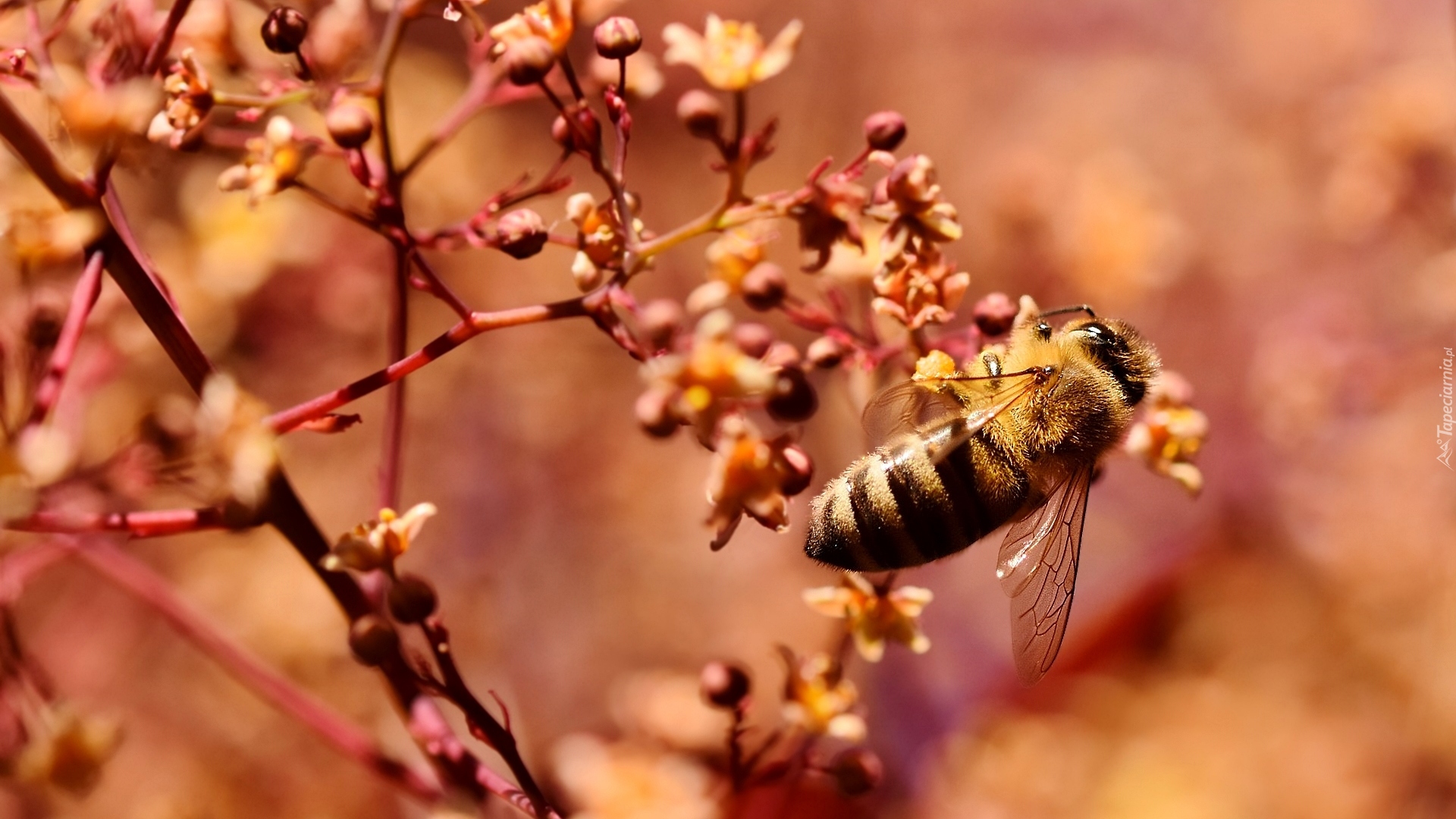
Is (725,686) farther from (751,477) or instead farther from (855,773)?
(751,477)

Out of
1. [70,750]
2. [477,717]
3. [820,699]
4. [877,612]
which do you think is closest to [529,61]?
[477,717]

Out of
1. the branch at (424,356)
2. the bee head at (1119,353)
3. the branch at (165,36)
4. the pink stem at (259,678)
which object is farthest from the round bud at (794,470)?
the branch at (165,36)

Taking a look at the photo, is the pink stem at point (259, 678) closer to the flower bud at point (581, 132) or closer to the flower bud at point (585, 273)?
the flower bud at point (585, 273)

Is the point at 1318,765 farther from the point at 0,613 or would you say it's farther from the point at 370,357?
the point at 0,613

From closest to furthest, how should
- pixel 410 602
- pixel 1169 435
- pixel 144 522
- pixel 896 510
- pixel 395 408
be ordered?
1. pixel 144 522
2. pixel 410 602
3. pixel 896 510
4. pixel 395 408
5. pixel 1169 435

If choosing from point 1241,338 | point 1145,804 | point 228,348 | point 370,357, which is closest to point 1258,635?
point 1145,804

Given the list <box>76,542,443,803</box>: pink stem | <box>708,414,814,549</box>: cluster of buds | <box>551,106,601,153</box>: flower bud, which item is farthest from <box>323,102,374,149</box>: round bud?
<box>76,542,443,803</box>: pink stem
